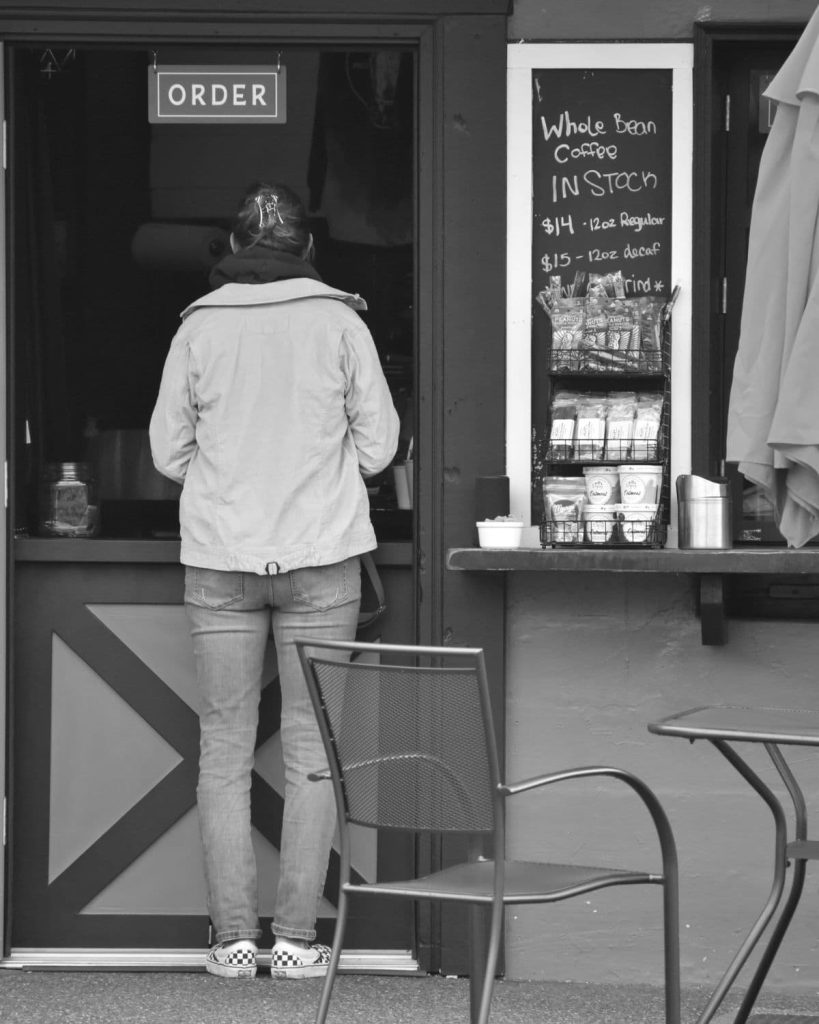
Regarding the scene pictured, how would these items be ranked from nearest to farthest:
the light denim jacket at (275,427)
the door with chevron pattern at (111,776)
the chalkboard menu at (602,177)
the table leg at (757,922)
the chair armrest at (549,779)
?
the chair armrest at (549,779) → the table leg at (757,922) → the light denim jacket at (275,427) → the chalkboard menu at (602,177) → the door with chevron pattern at (111,776)

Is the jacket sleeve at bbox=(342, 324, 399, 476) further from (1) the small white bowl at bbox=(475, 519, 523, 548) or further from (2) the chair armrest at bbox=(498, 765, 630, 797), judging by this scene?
(2) the chair armrest at bbox=(498, 765, 630, 797)

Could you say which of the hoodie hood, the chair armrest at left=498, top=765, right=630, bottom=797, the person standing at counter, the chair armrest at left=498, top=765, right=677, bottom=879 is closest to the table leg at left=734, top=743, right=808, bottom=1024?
the chair armrest at left=498, top=765, right=677, bottom=879

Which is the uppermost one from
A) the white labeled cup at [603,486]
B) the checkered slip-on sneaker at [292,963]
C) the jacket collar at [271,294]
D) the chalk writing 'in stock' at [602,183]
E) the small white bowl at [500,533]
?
the chalk writing 'in stock' at [602,183]

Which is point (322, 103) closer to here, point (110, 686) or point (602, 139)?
point (602, 139)

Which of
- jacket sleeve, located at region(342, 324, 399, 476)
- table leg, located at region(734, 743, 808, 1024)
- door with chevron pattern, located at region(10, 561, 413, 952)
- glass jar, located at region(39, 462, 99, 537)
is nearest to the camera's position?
table leg, located at region(734, 743, 808, 1024)

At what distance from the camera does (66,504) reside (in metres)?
4.90

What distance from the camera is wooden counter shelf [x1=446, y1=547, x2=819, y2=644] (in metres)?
4.11

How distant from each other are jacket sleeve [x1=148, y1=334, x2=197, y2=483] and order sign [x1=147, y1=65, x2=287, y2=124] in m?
0.78

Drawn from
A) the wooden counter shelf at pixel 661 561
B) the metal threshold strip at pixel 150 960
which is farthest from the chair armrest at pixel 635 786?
the metal threshold strip at pixel 150 960

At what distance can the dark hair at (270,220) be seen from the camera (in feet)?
14.8

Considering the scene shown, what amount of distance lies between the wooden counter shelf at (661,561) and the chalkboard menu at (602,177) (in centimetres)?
83

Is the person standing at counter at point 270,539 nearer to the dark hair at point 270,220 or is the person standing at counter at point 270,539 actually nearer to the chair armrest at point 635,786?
the dark hair at point 270,220

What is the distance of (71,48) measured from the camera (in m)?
4.64

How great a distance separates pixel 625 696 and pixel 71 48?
2.50 m
